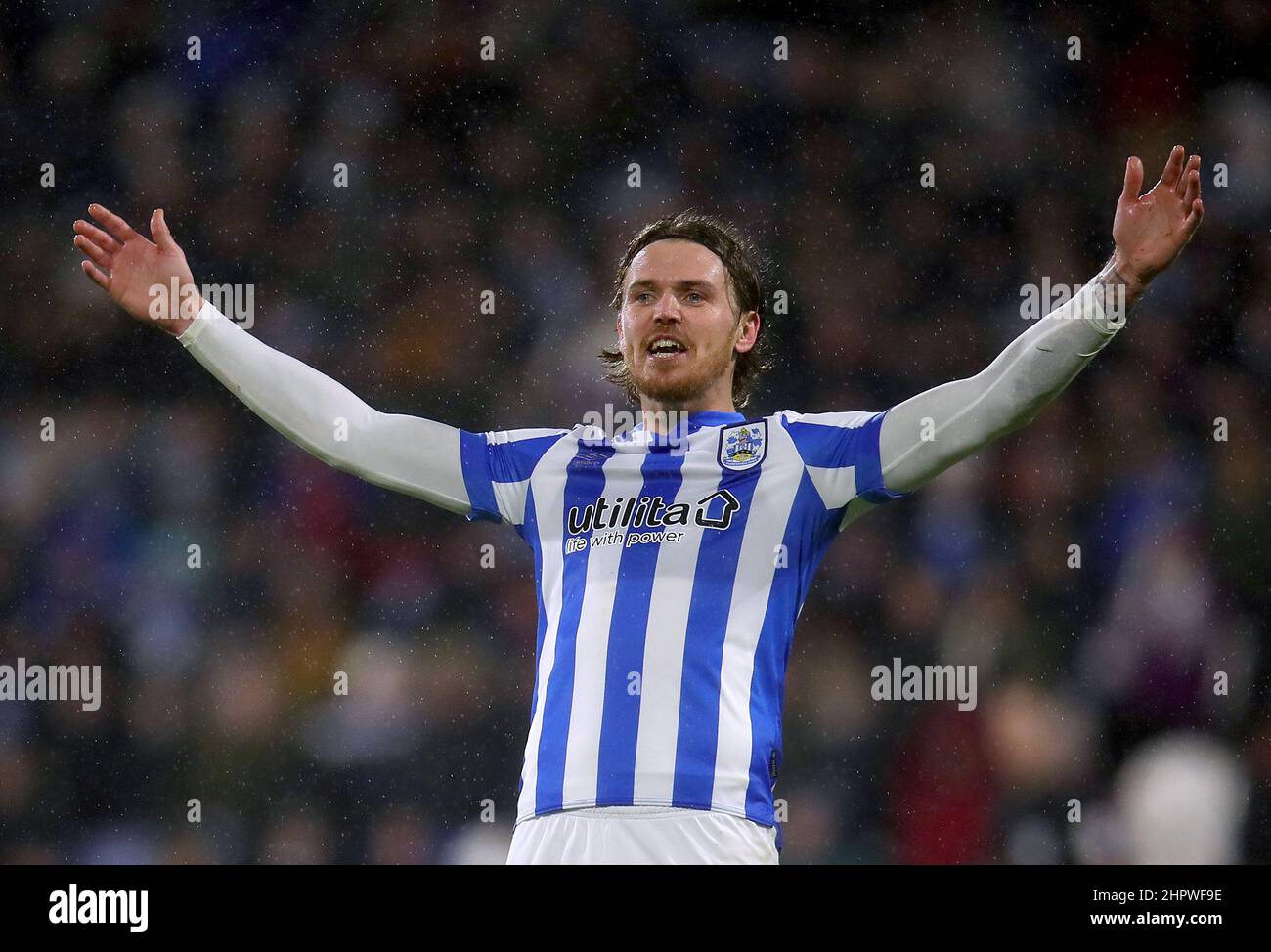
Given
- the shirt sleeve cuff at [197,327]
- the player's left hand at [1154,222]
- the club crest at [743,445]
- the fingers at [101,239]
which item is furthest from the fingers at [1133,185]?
the fingers at [101,239]

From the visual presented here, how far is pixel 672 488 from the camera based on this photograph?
3.08 meters

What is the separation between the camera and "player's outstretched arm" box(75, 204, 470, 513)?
319 centimetres

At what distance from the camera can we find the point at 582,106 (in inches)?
243

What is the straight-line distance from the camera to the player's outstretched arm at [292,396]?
3188mm

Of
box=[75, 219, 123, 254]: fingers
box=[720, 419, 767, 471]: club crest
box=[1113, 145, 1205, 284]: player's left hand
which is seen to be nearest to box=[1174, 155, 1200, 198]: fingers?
box=[1113, 145, 1205, 284]: player's left hand

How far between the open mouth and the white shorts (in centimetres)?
99

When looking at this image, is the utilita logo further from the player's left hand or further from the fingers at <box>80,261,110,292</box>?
the fingers at <box>80,261,110,292</box>

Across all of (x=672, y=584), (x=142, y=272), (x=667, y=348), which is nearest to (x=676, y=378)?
(x=667, y=348)

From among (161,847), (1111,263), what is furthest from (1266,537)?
(161,847)

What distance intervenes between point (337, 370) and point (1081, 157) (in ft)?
10.1

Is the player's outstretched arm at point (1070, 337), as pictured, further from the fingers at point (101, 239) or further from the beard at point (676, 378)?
the fingers at point (101, 239)

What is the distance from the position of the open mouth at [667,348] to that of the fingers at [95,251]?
118 centimetres

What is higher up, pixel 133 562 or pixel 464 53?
pixel 464 53

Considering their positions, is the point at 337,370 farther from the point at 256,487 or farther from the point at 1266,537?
the point at 1266,537
